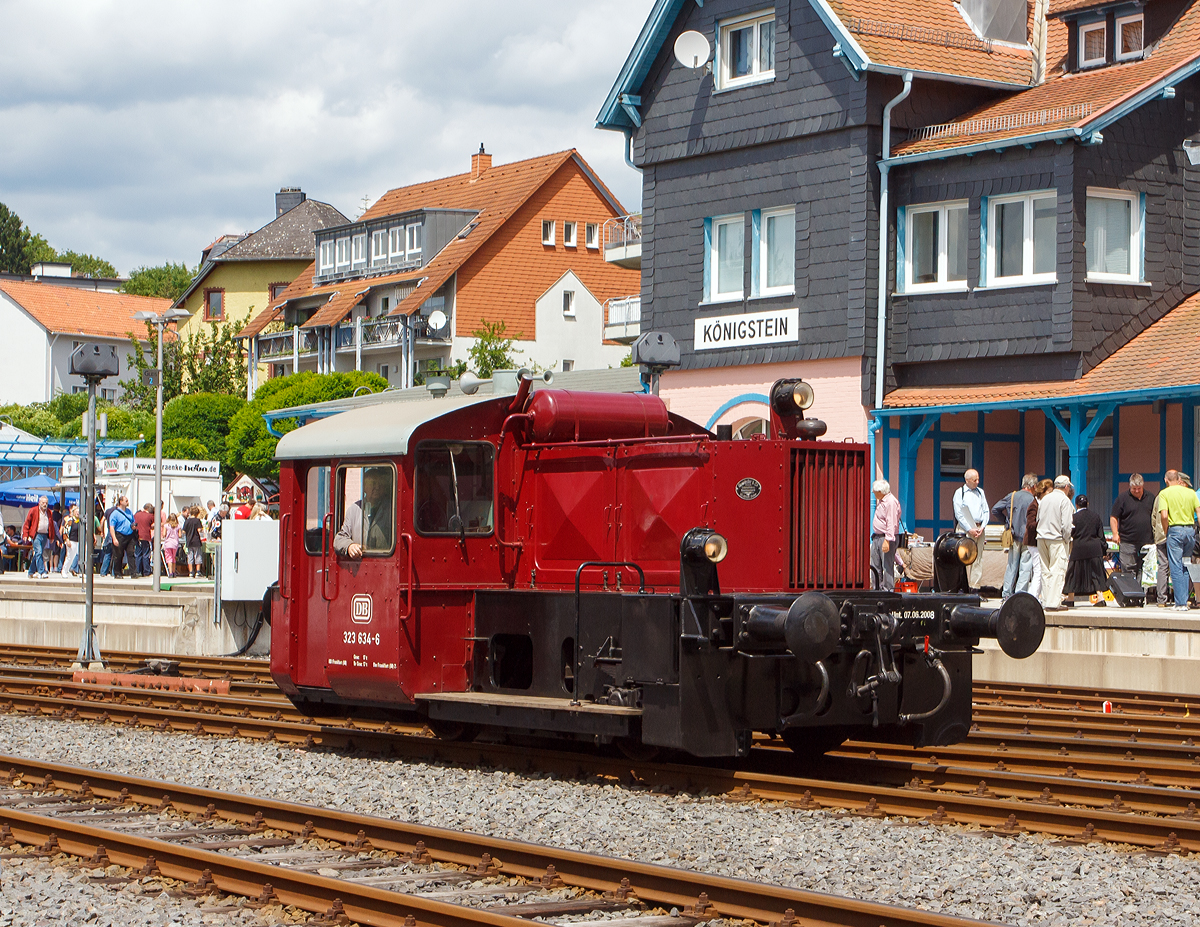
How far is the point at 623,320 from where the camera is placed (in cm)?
3547

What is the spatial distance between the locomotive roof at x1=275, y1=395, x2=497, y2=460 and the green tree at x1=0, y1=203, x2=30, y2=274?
111 metres

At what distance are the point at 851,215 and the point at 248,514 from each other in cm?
1060

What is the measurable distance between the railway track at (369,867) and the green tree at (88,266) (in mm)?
122749

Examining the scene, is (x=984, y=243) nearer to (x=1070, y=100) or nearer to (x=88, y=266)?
(x=1070, y=100)

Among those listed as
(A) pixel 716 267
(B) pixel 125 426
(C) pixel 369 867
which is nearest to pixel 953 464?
(A) pixel 716 267

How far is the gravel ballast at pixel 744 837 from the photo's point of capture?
7020 millimetres

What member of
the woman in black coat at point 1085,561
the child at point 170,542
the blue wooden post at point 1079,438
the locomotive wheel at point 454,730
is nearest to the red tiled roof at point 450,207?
the child at point 170,542

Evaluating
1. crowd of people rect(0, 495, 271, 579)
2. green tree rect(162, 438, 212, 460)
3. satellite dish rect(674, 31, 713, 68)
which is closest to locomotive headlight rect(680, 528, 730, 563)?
crowd of people rect(0, 495, 271, 579)

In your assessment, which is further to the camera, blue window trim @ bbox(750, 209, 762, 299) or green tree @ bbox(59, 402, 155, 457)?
green tree @ bbox(59, 402, 155, 457)

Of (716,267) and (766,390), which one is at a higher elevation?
(716,267)

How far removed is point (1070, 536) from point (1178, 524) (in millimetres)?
1204

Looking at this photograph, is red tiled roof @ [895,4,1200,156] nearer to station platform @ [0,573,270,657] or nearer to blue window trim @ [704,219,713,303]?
blue window trim @ [704,219,713,303]

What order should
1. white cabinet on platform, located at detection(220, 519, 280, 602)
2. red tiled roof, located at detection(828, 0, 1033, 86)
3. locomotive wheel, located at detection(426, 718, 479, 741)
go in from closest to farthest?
1. locomotive wheel, located at detection(426, 718, 479, 741)
2. white cabinet on platform, located at detection(220, 519, 280, 602)
3. red tiled roof, located at detection(828, 0, 1033, 86)

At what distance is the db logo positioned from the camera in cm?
1111
